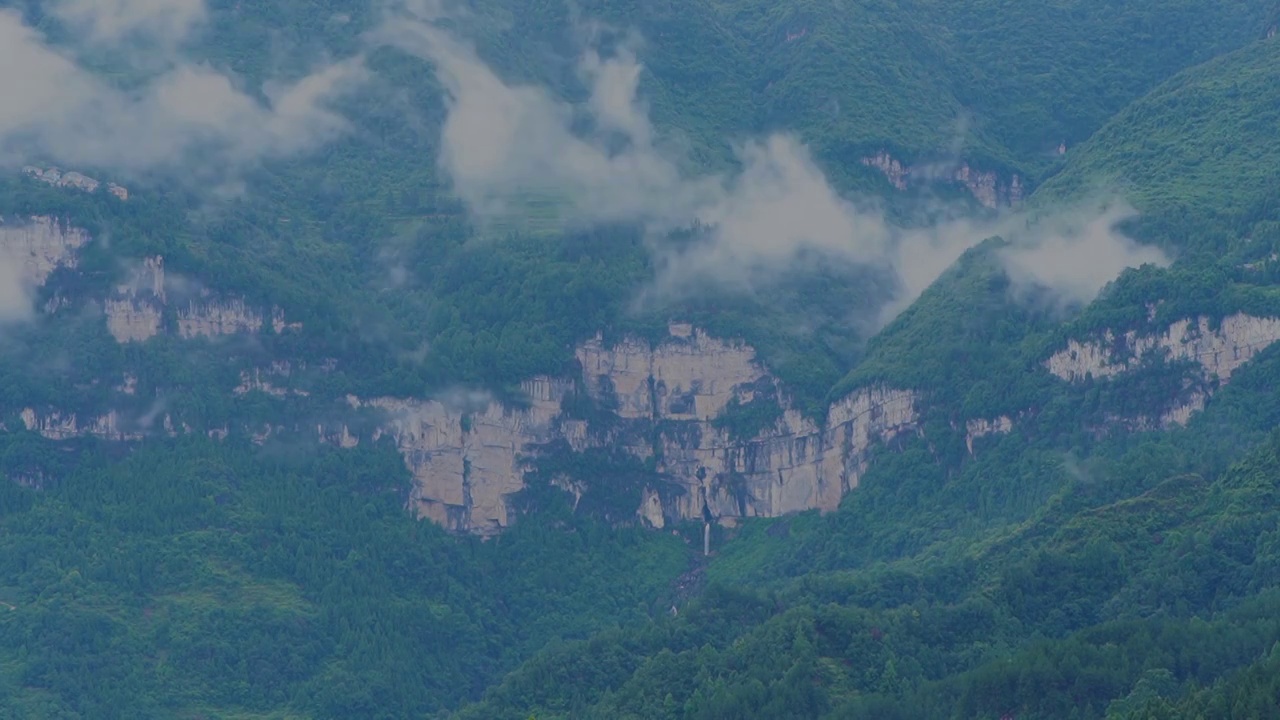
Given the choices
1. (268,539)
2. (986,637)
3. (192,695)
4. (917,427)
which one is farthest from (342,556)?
(986,637)

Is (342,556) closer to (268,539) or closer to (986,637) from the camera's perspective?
(268,539)

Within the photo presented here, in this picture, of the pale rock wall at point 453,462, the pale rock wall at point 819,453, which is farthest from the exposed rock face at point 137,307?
the pale rock wall at point 819,453

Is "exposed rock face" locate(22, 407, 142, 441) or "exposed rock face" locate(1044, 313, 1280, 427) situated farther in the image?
"exposed rock face" locate(22, 407, 142, 441)

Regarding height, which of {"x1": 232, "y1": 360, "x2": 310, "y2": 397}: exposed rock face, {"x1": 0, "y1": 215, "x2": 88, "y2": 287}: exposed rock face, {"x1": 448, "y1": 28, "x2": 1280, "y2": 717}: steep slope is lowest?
{"x1": 448, "y1": 28, "x2": 1280, "y2": 717}: steep slope

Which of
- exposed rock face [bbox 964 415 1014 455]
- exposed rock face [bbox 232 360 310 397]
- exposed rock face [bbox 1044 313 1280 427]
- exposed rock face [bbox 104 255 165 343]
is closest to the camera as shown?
exposed rock face [bbox 1044 313 1280 427]

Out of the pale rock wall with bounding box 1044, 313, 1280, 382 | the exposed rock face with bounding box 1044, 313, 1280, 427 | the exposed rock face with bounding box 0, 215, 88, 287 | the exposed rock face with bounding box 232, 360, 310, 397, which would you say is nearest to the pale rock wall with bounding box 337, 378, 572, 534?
the exposed rock face with bounding box 232, 360, 310, 397

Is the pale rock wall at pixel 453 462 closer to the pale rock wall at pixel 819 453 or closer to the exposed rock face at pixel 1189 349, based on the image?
the pale rock wall at pixel 819 453

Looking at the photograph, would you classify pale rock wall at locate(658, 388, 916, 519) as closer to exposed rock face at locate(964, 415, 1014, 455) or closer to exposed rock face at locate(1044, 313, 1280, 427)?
exposed rock face at locate(964, 415, 1014, 455)
